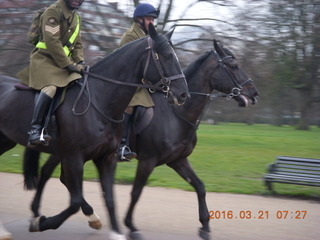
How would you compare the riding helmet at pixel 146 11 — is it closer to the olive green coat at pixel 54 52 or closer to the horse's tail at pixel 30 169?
the olive green coat at pixel 54 52

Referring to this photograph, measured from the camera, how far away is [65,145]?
17.1 feet

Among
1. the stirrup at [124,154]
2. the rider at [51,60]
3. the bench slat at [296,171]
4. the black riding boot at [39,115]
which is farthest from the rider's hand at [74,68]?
the bench slat at [296,171]

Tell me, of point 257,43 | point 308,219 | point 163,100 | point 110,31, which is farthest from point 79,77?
point 257,43

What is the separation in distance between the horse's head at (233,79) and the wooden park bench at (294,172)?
2.30 meters

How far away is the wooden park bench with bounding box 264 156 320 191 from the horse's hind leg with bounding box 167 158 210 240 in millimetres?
2558

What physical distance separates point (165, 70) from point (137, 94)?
47.5 inches

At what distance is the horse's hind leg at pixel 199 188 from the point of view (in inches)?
228

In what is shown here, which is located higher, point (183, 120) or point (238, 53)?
point (183, 120)

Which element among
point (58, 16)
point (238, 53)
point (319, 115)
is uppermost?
point (58, 16)

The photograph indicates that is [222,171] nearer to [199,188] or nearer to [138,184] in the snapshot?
[199,188]

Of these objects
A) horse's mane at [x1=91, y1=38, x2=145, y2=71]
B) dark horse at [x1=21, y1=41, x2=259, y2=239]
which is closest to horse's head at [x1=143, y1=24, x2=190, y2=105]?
horse's mane at [x1=91, y1=38, x2=145, y2=71]

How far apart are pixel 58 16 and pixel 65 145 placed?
1576 mm

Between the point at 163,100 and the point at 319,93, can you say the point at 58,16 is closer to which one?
the point at 163,100

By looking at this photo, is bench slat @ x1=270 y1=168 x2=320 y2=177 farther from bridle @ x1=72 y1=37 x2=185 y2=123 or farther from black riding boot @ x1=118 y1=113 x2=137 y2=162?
bridle @ x1=72 y1=37 x2=185 y2=123
